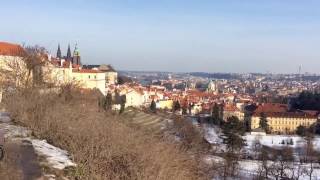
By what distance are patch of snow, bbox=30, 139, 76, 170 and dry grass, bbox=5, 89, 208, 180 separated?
161mm

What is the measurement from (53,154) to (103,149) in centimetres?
105

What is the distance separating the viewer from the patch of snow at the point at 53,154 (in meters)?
8.16

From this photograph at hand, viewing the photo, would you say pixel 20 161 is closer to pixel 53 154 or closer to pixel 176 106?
pixel 53 154

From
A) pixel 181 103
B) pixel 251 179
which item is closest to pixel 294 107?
pixel 181 103

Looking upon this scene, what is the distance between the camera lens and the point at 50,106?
12.9m

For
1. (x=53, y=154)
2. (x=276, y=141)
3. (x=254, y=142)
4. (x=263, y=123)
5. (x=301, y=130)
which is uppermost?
(x=53, y=154)

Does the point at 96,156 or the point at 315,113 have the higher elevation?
the point at 96,156

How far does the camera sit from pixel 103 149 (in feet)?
27.4

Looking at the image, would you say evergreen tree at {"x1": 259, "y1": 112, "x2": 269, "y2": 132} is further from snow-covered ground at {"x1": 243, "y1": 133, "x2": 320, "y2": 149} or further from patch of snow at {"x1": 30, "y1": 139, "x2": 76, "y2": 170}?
patch of snow at {"x1": 30, "y1": 139, "x2": 76, "y2": 170}

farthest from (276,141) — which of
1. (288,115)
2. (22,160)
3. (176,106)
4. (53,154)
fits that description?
(22,160)

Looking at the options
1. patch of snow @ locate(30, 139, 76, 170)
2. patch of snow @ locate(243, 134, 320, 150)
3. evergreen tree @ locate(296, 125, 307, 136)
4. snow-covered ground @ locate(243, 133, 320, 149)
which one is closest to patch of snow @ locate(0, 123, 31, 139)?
patch of snow @ locate(30, 139, 76, 170)

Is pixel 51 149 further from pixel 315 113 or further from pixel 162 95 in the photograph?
pixel 162 95

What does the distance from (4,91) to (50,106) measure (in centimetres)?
589

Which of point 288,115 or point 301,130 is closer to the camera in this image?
point 301,130
